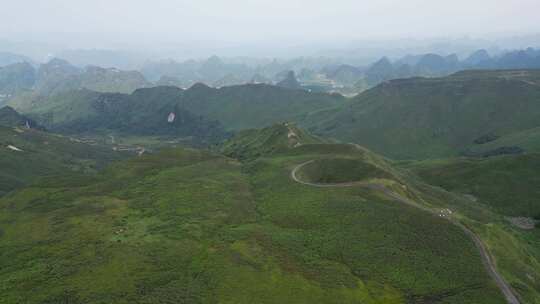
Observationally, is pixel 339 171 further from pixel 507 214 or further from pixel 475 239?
pixel 507 214

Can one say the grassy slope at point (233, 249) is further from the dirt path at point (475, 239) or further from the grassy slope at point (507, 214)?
the grassy slope at point (507, 214)

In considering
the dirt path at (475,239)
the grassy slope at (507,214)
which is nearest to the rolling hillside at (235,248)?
the dirt path at (475,239)

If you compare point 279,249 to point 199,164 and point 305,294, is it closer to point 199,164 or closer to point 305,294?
point 305,294

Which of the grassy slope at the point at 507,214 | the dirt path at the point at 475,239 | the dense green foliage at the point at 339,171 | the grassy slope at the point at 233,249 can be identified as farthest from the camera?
the dense green foliage at the point at 339,171

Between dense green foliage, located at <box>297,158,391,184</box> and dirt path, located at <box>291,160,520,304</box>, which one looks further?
dense green foliage, located at <box>297,158,391,184</box>

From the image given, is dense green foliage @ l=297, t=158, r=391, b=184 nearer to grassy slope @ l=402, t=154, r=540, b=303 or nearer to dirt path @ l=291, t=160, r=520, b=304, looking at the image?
dirt path @ l=291, t=160, r=520, b=304

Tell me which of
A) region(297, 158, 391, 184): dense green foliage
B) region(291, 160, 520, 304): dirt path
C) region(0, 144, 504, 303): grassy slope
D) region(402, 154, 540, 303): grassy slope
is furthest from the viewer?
region(297, 158, 391, 184): dense green foliage

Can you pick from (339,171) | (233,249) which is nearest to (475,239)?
(233,249)

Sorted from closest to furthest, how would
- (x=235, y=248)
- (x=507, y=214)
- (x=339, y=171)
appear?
Result: (x=235, y=248), (x=339, y=171), (x=507, y=214)

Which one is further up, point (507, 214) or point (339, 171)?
point (339, 171)

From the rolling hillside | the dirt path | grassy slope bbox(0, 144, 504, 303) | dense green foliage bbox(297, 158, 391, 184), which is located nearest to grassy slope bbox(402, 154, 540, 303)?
the dirt path
